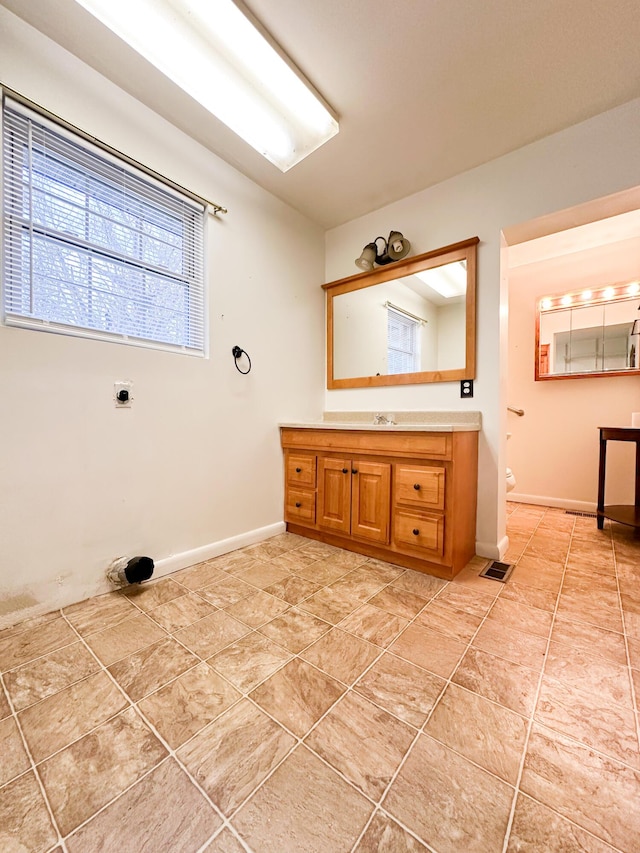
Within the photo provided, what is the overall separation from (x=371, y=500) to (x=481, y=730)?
49.8 inches

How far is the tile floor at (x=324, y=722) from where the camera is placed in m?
0.74

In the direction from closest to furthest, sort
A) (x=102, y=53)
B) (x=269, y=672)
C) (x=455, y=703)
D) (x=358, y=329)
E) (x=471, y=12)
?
(x=455, y=703) < (x=269, y=672) < (x=471, y=12) < (x=102, y=53) < (x=358, y=329)

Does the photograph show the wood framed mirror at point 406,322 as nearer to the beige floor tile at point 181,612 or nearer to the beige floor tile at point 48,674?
the beige floor tile at point 181,612

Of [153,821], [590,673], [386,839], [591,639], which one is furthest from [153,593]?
[591,639]

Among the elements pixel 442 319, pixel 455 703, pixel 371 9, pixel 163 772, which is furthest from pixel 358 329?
pixel 163 772

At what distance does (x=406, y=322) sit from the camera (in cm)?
262

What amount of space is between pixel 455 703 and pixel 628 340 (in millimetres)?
3456

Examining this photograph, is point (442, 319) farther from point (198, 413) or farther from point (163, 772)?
point (163, 772)

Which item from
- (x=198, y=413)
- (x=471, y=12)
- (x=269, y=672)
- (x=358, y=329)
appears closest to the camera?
(x=269, y=672)

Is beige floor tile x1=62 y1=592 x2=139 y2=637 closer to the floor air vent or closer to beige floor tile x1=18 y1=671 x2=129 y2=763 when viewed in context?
beige floor tile x1=18 y1=671 x2=129 y2=763

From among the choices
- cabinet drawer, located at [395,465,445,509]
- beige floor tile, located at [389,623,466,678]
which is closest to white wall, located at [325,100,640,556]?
cabinet drawer, located at [395,465,445,509]

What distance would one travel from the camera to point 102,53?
61.7 inches

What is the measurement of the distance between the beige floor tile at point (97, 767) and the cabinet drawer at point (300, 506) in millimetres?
1585

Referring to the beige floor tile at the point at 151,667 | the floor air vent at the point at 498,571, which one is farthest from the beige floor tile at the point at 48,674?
the floor air vent at the point at 498,571
